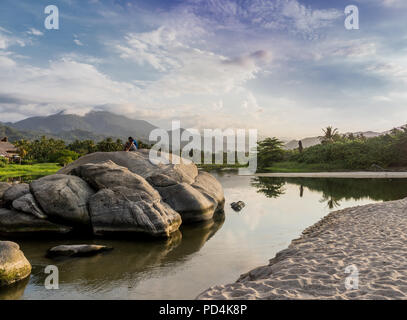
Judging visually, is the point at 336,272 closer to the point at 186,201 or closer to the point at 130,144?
the point at 186,201

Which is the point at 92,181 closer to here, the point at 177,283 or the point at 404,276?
the point at 177,283

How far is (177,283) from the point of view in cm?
774

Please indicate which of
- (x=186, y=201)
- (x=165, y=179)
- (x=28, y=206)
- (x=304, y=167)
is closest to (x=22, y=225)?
(x=28, y=206)

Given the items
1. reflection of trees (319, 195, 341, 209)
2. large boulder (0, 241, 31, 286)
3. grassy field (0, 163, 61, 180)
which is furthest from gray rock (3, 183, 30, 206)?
grassy field (0, 163, 61, 180)

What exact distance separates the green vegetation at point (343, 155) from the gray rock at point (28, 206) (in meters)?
47.4

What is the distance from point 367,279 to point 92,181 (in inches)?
447

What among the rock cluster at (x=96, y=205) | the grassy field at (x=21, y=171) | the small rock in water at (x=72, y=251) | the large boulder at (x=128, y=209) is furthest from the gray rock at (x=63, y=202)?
the grassy field at (x=21, y=171)

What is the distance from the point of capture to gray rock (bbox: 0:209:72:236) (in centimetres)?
1220

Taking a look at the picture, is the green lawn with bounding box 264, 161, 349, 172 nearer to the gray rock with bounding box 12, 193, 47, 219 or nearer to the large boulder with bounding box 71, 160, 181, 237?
the large boulder with bounding box 71, 160, 181, 237

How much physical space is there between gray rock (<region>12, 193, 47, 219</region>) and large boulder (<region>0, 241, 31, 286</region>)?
4232 millimetres

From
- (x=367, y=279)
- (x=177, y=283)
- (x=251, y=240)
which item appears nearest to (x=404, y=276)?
(x=367, y=279)

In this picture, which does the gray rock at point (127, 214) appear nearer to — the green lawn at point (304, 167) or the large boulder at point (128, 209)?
the large boulder at point (128, 209)

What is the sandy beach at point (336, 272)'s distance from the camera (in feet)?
17.3
